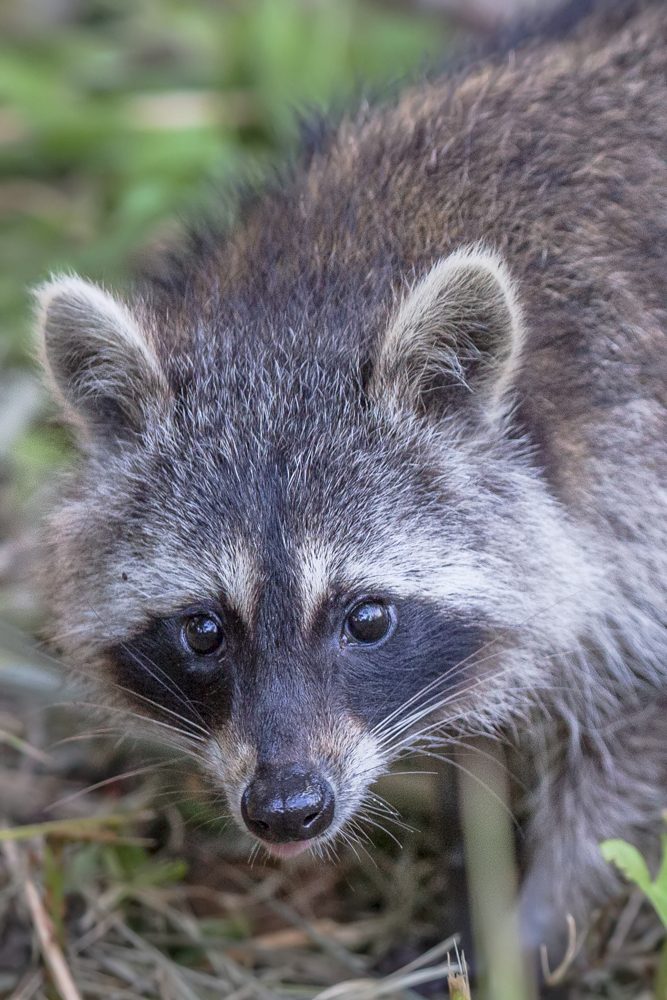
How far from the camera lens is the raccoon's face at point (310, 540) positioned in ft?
11.3

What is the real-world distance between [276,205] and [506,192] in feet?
2.69

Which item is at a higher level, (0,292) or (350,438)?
(0,292)

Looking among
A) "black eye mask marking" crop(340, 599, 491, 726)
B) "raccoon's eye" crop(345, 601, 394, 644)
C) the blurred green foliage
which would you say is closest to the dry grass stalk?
"black eye mask marking" crop(340, 599, 491, 726)

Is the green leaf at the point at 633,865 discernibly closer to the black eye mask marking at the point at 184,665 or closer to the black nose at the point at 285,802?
the black nose at the point at 285,802

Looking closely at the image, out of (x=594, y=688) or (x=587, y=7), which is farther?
(x=587, y=7)

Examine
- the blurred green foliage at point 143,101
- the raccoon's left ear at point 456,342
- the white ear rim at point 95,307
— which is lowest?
the raccoon's left ear at point 456,342

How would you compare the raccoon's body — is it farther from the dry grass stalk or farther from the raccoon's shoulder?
the dry grass stalk

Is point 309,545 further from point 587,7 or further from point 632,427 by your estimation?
point 587,7

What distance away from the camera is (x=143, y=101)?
24.9ft

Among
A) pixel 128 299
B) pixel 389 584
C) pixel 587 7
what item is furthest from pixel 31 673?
pixel 587 7

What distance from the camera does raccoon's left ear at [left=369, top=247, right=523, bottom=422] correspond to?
3.49m

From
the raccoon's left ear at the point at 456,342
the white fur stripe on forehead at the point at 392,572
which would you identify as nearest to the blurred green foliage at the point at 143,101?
the raccoon's left ear at the point at 456,342

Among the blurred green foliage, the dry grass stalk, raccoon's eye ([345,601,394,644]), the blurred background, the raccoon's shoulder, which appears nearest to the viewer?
raccoon's eye ([345,601,394,644])

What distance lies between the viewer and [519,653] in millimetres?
3822
